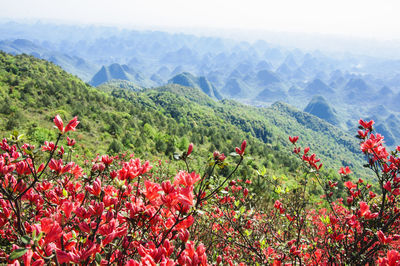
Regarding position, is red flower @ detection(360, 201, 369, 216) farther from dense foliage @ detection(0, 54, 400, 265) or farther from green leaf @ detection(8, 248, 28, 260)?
green leaf @ detection(8, 248, 28, 260)

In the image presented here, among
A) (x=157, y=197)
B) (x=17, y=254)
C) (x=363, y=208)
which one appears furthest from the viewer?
(x=363, y=208)

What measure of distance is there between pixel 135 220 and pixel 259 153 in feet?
149

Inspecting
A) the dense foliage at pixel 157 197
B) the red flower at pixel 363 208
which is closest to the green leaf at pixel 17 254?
the dense foliage at pixel 157 197

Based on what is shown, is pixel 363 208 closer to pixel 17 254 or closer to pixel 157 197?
pixel 157 197

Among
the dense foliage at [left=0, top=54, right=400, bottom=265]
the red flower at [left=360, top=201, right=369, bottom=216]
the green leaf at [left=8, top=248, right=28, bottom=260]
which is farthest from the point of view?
the red flower at [left=360, top=201, right=369, bottom=216]

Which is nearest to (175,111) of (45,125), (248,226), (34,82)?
(34,82)

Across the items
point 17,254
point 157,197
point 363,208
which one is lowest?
point 363,208

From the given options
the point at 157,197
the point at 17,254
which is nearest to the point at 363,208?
the point at 157,197

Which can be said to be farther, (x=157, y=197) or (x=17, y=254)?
(x=157, y=197)

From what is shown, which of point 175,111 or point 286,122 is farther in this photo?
point 286,122

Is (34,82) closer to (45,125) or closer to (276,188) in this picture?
(45,125)

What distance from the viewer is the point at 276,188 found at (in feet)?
10.9

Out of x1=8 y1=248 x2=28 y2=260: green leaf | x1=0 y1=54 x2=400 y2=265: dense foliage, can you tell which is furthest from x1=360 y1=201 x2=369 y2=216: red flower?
x1=8 y1=248 x2=28 y2=260: green leaf

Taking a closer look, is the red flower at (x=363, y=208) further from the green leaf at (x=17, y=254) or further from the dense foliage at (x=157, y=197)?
the green leaf at (x=17, y=254)
